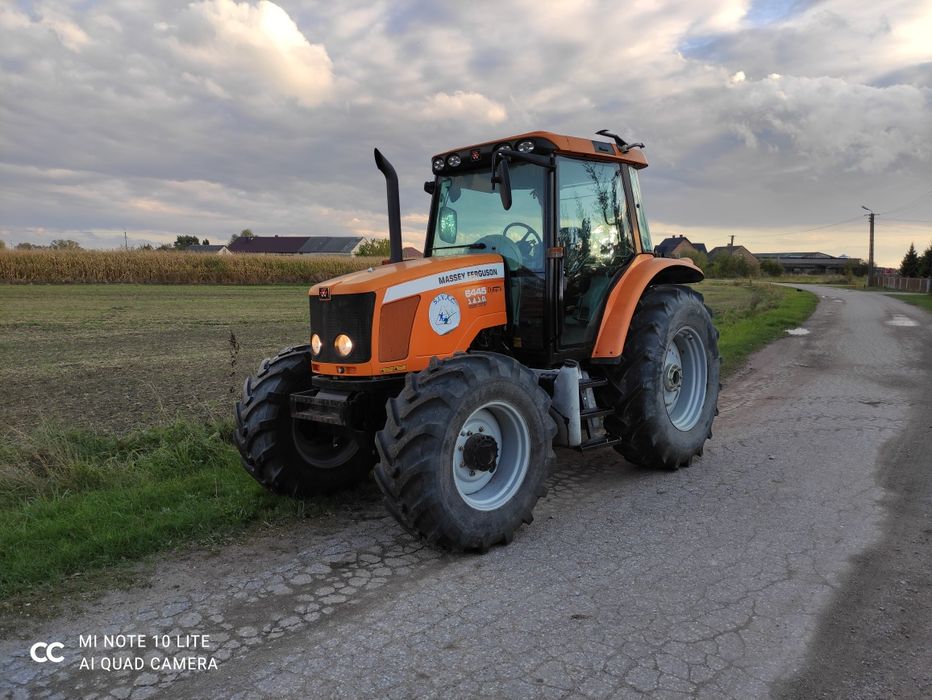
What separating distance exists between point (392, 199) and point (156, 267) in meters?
35.5

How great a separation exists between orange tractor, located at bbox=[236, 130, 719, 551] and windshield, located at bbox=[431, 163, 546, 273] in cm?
1

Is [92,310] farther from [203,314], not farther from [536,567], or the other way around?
[536,567]

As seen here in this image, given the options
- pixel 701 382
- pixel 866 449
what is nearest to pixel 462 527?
pixel 701 382

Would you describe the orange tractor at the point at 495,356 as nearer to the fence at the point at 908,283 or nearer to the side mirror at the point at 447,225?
the side mirror at the point at 447,225

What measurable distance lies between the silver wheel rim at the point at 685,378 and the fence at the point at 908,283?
44.9 metres

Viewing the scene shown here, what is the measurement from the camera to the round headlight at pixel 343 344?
14.1 feet

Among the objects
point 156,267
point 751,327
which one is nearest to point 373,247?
point 156,267

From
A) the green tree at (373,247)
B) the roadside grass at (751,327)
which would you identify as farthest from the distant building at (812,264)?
the roadside grass at (751,327)

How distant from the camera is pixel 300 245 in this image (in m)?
86.8

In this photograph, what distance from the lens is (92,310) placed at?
19.5 metres

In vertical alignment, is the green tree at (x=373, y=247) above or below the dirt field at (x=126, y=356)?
above

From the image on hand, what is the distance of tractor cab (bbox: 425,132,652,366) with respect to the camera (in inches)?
196

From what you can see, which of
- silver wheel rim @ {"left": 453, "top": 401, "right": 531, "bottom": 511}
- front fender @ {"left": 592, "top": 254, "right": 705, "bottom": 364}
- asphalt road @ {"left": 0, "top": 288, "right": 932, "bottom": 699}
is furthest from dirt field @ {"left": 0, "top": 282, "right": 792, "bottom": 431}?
front fender @ {"left": 592, "top": 254, "right": 705, "bottom": 364}

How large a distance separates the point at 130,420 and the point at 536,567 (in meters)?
4.82
